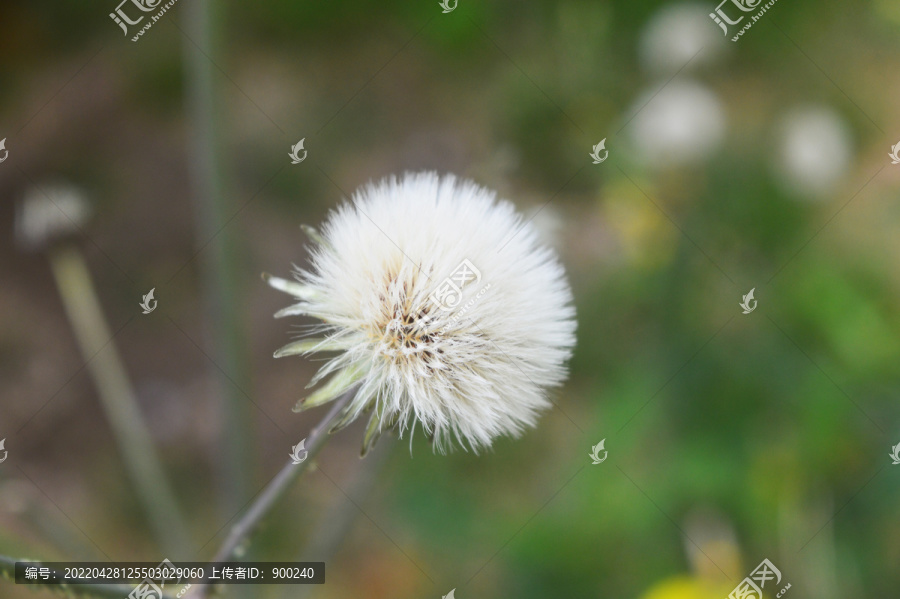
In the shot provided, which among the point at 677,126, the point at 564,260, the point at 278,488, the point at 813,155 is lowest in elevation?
the point at 278,488

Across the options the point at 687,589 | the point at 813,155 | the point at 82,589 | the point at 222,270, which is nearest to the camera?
the point at 82,589

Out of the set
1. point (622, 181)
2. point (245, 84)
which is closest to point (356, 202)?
point (622, 181)

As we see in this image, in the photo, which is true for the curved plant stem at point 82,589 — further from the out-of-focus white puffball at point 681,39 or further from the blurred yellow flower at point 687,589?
the out-of-focus white puffball at point 681,39

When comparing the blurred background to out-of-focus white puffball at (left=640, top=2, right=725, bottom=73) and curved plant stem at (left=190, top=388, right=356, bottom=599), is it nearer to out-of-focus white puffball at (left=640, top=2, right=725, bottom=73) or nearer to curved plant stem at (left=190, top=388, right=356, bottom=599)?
out-of-focus white puffball at (left=640, top=2, right=725, bottom=73)

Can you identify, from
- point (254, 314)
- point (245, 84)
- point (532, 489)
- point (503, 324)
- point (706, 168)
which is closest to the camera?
point (503, 324)

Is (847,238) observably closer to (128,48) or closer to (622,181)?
(622,181)

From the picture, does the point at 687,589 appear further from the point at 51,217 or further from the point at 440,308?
the point at 51,217

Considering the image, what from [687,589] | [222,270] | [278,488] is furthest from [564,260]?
[278,488]

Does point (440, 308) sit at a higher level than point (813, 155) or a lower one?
lower
